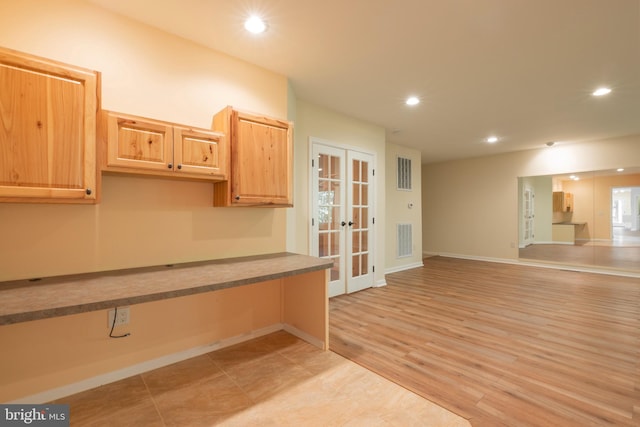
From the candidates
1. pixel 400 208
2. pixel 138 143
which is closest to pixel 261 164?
pixel 138 143

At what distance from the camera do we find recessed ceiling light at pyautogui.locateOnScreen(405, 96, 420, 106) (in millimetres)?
3489

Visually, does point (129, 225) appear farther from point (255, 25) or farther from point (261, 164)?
point (255, 25)

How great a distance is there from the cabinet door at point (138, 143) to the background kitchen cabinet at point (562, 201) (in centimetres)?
716

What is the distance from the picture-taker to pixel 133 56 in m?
2.04

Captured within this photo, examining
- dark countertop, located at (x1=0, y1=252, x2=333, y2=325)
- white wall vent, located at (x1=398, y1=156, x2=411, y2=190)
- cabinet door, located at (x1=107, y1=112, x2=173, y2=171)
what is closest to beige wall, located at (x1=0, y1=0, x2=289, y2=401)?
dark countertop, located at (x1=0, y1=252, x2=333, y2=325)

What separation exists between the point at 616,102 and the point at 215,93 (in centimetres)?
467

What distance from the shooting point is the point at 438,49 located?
2.42 metres

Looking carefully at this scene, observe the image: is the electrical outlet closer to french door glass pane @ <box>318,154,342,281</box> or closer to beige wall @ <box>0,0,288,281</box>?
beige wall @ <box>0,0,288,281</box>

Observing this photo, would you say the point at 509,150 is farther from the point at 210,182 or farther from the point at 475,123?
the point at 210,182

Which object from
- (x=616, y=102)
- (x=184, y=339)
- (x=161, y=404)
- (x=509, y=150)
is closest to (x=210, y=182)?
(x=184, y=339)

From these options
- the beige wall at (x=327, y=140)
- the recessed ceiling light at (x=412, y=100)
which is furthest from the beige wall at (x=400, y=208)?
the recessed ceiling light at (x=412, y=100)

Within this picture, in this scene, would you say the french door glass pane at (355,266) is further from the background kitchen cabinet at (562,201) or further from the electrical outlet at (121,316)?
the background kitchen cabinet at (562,201)

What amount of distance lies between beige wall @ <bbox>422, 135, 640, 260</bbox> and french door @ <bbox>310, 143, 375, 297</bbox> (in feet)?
13.0

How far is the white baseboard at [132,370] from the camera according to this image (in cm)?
172
